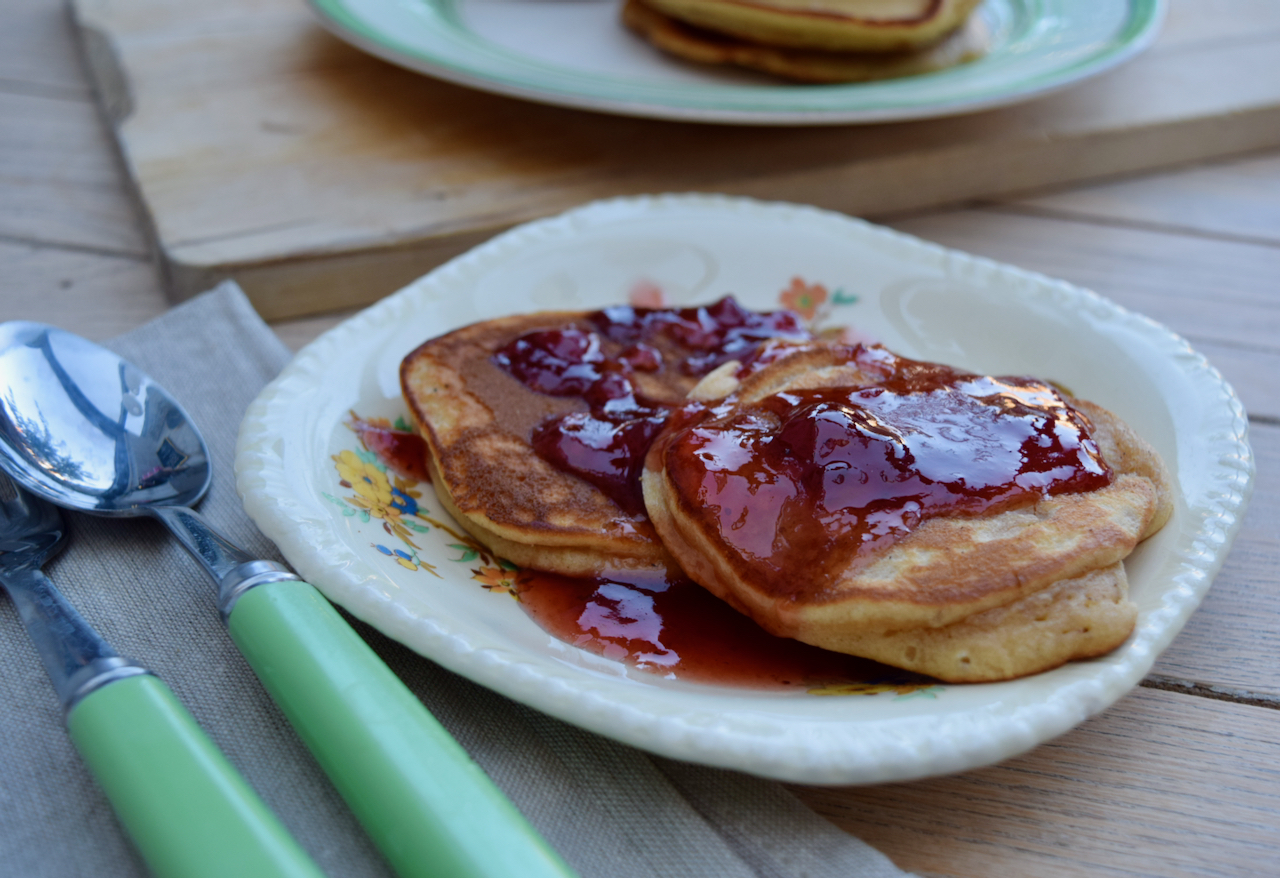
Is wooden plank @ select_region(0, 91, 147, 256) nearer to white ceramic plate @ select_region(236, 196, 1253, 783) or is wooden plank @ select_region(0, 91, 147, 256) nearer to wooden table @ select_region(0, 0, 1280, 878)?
wooden table @ select_region(0, 0, 1280, 878)

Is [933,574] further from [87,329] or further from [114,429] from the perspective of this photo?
[87,329]

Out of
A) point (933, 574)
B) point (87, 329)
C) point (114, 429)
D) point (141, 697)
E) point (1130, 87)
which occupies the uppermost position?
point (1130, 87)

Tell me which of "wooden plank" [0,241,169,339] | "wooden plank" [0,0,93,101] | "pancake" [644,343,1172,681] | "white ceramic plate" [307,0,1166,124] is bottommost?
"wooden plank" [0,241,169,339]

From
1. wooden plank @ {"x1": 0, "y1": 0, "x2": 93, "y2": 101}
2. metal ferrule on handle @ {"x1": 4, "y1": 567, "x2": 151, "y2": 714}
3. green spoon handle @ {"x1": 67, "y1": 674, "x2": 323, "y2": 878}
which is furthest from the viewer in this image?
wooden plank @ {"x1": 0, "y1": 0, "x2": 93, "y2": 101}

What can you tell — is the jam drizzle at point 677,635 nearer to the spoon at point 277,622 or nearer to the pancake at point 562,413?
the pancake at point 562,413

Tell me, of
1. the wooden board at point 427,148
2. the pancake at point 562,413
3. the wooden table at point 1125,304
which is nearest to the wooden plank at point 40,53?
the wooden table at point 1125,304

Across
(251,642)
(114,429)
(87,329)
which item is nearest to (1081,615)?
(251,642)

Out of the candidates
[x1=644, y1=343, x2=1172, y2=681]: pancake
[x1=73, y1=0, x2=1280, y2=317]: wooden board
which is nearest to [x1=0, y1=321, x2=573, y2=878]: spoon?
[x1=644, y1=343, x2=1172, y2=681]: pancake
